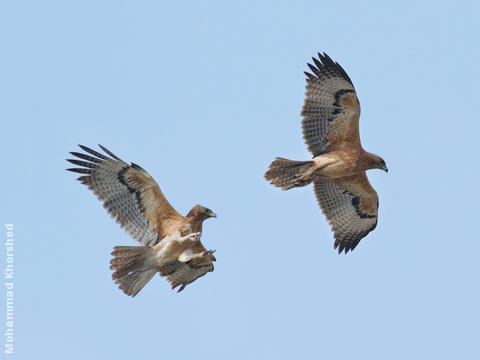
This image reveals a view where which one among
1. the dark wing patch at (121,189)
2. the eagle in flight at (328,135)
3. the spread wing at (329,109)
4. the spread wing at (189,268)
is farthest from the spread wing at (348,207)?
Answer: the dark wing patch at (121,189)

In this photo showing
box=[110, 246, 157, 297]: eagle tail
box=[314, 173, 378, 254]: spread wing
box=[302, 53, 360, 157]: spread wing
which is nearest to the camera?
box=[110, 246, 157, 297]: eagle tail

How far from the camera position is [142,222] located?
14.7m

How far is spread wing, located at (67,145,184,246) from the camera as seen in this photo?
14430 mm

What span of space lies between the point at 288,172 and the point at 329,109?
1.18 meters

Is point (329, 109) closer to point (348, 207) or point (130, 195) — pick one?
point (348, 207)

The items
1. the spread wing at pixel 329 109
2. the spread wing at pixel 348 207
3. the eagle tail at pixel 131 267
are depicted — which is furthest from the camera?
the spread wing at pixel 348 207

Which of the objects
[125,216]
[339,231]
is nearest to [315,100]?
[339,231]

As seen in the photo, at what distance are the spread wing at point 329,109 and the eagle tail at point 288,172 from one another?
38cm

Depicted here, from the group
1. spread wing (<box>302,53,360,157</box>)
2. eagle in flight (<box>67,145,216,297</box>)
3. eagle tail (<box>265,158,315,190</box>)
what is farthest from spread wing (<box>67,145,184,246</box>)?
spread wing (<box>302,53,360,157</box>)

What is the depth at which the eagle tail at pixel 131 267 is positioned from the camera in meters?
14.1

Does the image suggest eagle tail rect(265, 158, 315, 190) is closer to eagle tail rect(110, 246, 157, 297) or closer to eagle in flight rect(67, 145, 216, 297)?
eagle in flight rect(67, 145, 216, 297)

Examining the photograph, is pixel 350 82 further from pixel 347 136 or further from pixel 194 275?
pixel 194 275

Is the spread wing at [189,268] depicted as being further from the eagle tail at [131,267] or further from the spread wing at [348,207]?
the spread wing at [348,207]

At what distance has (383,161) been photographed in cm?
1597
